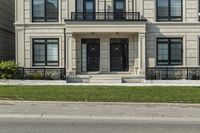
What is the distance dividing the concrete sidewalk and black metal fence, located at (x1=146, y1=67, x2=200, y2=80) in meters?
16.1

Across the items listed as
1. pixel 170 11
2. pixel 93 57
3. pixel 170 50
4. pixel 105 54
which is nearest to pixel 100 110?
pixel 105 54

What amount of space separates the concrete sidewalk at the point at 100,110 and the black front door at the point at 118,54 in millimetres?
17625

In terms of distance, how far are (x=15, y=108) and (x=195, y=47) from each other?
2106cm

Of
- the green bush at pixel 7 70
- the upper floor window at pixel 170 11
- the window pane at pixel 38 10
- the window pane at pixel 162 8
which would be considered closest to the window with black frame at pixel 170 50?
the upper floor window at pixel 170 11

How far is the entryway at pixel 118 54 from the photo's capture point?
3634 cm

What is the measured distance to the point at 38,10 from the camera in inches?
1428

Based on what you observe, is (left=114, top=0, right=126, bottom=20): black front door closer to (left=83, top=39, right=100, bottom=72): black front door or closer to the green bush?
(left=83, top=39, right=100, bottom=72): black front door

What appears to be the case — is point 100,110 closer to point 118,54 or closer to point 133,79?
point 133,79

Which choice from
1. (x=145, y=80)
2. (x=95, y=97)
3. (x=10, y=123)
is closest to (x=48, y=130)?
(x=10, y=123)

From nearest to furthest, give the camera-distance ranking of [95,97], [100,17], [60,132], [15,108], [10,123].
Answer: [60,132] < [10,123] < [15,108] < [95,97] < [100,17]

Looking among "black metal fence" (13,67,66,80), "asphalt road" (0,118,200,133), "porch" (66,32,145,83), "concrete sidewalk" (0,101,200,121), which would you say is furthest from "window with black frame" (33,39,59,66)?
"asphalt road" (0,118,200,133)

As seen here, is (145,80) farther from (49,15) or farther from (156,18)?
(49,15)

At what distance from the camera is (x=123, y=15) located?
35.5 meters

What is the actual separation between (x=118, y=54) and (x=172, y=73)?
4.37m
